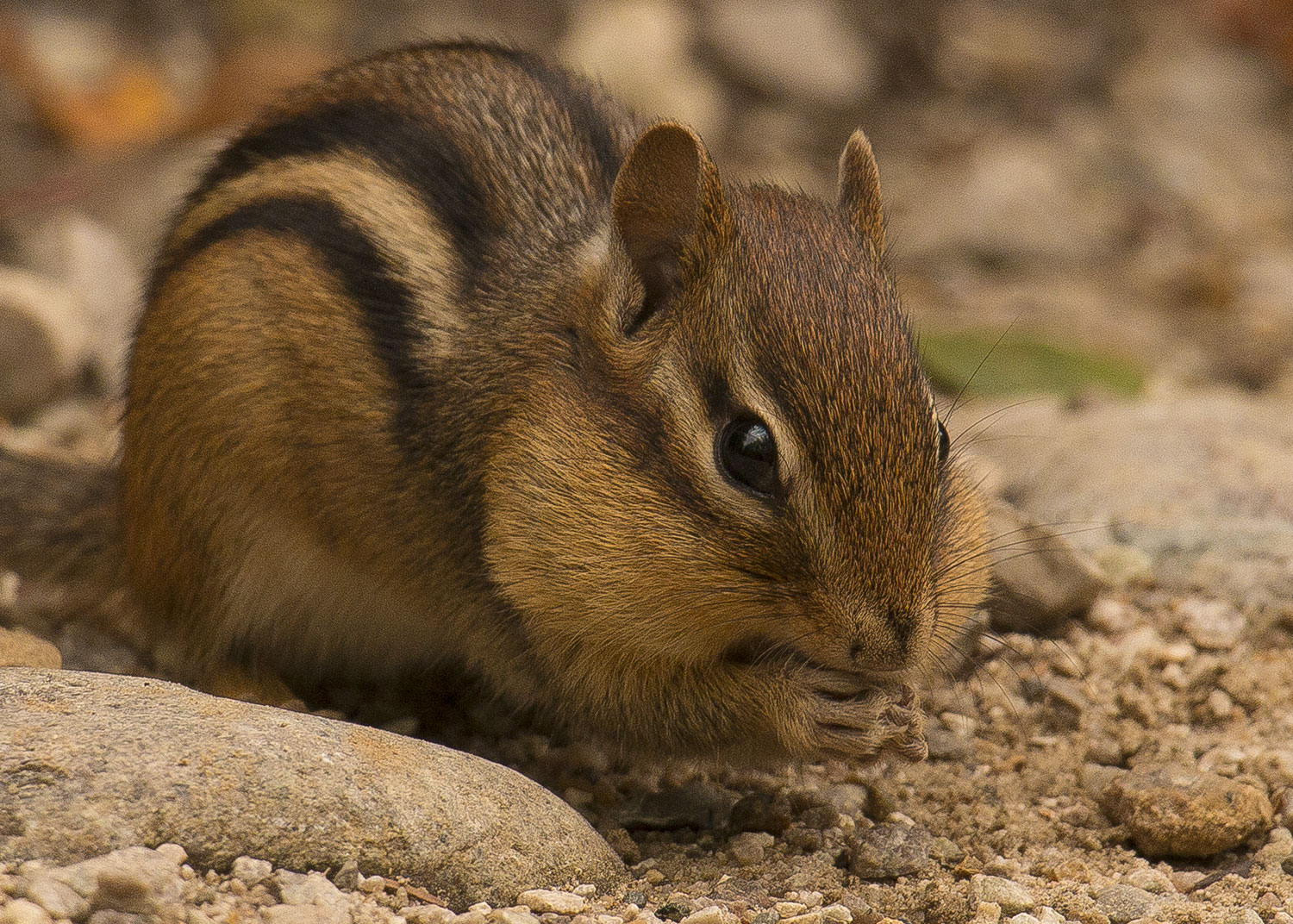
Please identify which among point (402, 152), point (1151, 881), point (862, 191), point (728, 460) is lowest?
point (1151, 881)

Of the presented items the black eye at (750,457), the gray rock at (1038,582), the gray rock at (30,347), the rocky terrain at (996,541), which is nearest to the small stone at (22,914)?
the rocky terrain at (996,541)

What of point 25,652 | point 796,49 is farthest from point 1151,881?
point 796,49

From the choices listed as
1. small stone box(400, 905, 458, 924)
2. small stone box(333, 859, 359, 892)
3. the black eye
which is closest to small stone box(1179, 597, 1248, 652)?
the black eye

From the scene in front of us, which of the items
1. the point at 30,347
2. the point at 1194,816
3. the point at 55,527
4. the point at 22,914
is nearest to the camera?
the point at 22,914

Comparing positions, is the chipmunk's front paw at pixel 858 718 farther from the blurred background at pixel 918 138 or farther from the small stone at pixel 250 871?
the blurred background at pixel 918 138

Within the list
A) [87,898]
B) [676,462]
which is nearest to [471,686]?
[676,462]

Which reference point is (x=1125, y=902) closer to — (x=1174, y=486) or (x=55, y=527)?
(x=1174, y=486)

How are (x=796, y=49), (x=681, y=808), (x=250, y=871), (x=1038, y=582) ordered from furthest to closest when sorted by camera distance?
1. (x=796, y=49)
2. (x=1038, y=582)
3. (x=681, y=808)
4. (x=250, y=871)
